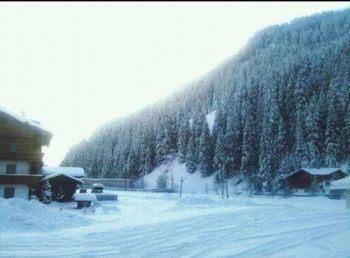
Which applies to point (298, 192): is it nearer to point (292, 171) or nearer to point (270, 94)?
point (292, 171)

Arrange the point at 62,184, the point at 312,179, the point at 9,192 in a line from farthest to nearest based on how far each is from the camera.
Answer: the point at 312,179
the point at 62,184
the point at 9,192

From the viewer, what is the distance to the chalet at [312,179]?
6938 cm

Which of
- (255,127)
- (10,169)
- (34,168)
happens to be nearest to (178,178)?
(255,127)

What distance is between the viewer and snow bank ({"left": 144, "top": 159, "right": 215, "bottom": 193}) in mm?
94069

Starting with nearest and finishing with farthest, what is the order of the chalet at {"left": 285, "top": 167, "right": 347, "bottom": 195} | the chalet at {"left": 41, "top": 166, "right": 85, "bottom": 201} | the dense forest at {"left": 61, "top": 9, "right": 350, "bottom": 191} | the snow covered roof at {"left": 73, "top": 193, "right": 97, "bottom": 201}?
the snow covered roof at {"left": 73, "top": 193, "right": 97, "bottom": 201} < the chalet at {"left": 41, "top": 166, "right": 85, "bottom": 201} < the chalet at {"left": 285, "top": 167, "right": 347, "bottom": 195} < the dense forest at {"left": 61, "top": 9, "right": 350, "bottom": 191}

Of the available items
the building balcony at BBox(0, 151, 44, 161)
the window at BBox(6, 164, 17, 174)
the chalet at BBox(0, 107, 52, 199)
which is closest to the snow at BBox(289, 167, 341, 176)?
the chalet at BBox(0, 107, 52, 199)

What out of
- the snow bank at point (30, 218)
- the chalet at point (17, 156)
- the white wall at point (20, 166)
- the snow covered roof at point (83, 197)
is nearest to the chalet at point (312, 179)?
the snow covered roof at point (83, 197)

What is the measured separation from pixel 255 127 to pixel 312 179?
73.3 feet

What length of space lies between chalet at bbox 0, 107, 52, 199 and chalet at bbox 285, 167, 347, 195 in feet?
157

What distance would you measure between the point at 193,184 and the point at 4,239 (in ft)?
270

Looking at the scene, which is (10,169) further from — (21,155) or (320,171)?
(320,171)

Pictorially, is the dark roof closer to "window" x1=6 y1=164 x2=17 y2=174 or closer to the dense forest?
the dense forest

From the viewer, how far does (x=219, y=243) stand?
53.6ft

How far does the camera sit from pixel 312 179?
71.4 meters
